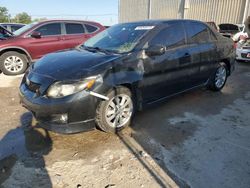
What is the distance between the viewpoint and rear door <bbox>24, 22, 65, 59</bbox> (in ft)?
22.1

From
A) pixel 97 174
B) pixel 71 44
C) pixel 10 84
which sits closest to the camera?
pixel 97 174

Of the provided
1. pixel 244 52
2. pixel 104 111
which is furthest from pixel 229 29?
pixel 104 111

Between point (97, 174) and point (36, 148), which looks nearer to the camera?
point (97, 174)

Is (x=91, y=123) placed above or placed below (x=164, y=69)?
below

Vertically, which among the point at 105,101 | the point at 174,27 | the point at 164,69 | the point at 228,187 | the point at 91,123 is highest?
the point at 174,27

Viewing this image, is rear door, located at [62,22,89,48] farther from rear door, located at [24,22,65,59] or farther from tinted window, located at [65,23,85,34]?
rear door, located at [24,22,65,59]

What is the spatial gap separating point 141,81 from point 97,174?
152 cm

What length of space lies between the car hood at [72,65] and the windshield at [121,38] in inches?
12.2

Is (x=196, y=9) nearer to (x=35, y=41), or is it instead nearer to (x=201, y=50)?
(x=35, y=41)

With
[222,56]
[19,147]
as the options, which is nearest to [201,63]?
[222,56]

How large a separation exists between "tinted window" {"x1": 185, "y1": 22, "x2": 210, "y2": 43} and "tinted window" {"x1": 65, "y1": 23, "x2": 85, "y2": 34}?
4134 mm

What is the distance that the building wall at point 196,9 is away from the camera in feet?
49.0

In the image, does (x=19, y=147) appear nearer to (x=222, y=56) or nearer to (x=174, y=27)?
(x=174, y=27)

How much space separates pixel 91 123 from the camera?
10.2ft
